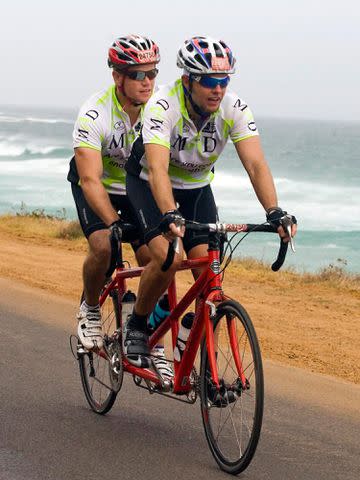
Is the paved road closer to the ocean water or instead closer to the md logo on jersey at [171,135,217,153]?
the md logo on jersey at [171,135,217,153]

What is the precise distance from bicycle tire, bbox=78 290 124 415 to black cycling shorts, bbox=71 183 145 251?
1.69 feet

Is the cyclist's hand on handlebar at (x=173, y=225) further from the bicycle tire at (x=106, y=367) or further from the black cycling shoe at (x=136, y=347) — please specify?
the bicycle tire at (x=106, y=367)

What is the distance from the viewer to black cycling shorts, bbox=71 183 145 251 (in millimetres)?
7227

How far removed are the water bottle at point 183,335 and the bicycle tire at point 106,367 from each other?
2.21 ft

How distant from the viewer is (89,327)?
298 inches

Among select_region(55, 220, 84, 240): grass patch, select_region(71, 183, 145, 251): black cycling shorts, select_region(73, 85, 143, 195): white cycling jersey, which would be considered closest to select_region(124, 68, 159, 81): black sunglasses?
select_region(73, 85, 143, 195): white cycling jersey

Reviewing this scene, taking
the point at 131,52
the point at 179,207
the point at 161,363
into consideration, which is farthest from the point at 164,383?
the point at 131,52

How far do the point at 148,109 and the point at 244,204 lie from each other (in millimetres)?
45969

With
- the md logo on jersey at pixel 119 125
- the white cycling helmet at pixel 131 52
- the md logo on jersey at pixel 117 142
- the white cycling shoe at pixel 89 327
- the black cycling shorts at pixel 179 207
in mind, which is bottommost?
the white cycling shoe at pixel 89 327

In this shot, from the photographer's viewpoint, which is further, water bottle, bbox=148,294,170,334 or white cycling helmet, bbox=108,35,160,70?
white cycling helmet, bbox=108,35,160,70

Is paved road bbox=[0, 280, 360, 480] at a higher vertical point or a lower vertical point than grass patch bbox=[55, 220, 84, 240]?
higher

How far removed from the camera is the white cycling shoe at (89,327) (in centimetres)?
751

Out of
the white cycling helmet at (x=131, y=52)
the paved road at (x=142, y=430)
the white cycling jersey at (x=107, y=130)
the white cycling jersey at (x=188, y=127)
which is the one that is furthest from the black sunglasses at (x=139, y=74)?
the paved road at (x=142, y=430)

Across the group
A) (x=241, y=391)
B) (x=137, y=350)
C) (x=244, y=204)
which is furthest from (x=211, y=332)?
(x=244, y=204)
